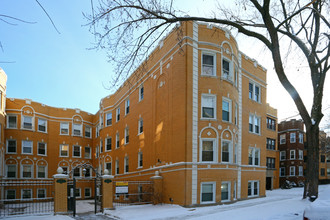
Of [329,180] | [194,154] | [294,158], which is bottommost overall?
[329,180]

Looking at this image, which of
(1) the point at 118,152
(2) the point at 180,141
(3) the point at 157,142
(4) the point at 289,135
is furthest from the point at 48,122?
(4) the point at 289,135

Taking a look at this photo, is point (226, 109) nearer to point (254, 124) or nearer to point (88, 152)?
point (254, 124)

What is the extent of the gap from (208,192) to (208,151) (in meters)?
2.70

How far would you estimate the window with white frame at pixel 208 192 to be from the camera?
18.4 meters

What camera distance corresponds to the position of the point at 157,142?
72.9ft

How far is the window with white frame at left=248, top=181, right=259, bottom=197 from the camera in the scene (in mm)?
24453

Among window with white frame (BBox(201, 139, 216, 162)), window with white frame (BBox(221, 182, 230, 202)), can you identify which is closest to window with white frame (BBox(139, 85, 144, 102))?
window with white frame (BBox(201, 139, 216, 162))

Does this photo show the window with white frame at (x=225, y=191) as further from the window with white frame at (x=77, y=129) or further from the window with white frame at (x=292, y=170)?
the window with white frame at (x=292, y=170)

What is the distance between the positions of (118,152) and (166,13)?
2456 cm

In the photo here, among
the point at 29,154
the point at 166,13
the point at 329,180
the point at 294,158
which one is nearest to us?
the point at 166,13

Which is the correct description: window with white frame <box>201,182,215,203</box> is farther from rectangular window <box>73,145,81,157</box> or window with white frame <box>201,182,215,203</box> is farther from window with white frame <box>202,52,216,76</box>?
rectangular window <box>73,145,81,157</box>

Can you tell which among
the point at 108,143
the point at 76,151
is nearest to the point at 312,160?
the point at 108,143

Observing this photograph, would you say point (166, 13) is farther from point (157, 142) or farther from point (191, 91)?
point (157, 142)

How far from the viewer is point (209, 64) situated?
20172mm
